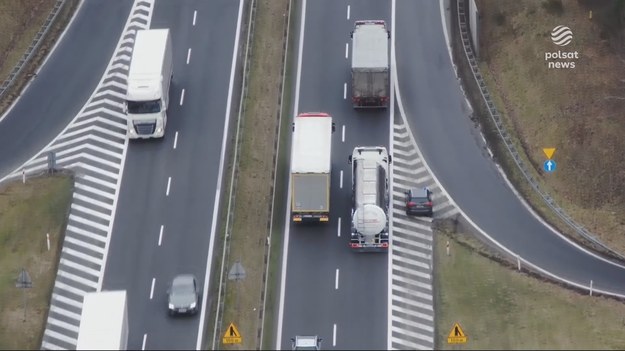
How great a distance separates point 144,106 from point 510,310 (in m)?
31.9

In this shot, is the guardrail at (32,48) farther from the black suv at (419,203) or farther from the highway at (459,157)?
the black suv at (419,203)

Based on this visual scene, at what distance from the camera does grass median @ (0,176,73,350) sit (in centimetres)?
9493

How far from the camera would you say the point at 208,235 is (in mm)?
101688

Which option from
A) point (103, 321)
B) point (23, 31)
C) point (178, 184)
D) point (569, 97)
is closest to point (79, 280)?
point (103, 321)

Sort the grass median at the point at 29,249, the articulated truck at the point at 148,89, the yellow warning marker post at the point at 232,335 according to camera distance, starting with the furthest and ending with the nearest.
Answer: the articulated truck at the point at 148,89 → the grass median at the point at 29,249 → the yellow warning marker post at the point at 232,335

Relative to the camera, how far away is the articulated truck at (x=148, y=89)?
106938 millimetres

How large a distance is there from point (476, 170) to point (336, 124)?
11.5 m

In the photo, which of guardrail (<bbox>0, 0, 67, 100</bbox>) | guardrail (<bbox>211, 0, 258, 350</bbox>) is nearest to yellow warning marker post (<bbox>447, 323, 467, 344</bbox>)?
guardrail (<bbox>211, 0, 258, 350</bbox>)

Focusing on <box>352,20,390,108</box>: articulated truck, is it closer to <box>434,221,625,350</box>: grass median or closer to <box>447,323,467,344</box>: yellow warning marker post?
<box>434,221,625,350</box>: grass median

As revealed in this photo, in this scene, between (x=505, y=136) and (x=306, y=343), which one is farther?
(x=505, y=136)

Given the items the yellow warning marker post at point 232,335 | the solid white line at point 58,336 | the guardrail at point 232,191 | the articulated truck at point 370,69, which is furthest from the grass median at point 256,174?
the solid white line at point 58,336

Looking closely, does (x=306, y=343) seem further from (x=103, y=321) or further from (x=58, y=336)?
(x=58, y=336)

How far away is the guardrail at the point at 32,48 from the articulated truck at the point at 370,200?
30.9 meters

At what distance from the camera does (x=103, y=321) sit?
291 feet
